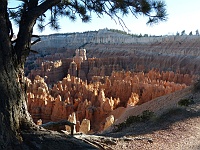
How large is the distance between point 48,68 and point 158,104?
1109 inches

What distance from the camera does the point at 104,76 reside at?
3156 centimetres

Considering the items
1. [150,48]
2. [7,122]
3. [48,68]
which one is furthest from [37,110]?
[150,48]

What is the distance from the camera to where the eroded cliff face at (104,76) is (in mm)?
15141

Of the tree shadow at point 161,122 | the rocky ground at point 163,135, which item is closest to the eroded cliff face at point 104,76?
the tree shadow at point 161,122

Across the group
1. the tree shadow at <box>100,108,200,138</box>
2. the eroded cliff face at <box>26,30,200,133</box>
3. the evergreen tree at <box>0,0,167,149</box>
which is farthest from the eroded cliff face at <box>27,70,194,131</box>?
the evergreen tree at <box>0,0,167,149</box>

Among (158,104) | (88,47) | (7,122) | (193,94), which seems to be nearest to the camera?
(7,122)

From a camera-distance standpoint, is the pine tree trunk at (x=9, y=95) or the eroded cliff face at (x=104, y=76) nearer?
the pine tree trunk at (x=9, y=95)

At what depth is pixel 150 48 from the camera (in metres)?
44.8

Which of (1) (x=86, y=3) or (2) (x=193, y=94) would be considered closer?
(1) (x=86, y=3)

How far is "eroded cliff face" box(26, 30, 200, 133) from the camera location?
15141 mm

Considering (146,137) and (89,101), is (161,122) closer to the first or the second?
(146,137)

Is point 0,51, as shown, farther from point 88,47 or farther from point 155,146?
point 88,47

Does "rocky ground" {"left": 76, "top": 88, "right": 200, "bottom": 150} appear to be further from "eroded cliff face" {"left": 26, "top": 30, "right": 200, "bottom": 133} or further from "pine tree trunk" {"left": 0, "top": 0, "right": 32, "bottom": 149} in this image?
"eroded cliff face" {"left": 26, "top": 30, "right": 200, "bottom": 133}

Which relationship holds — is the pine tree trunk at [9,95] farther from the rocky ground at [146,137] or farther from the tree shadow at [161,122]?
the tree shadow at [161,122]
